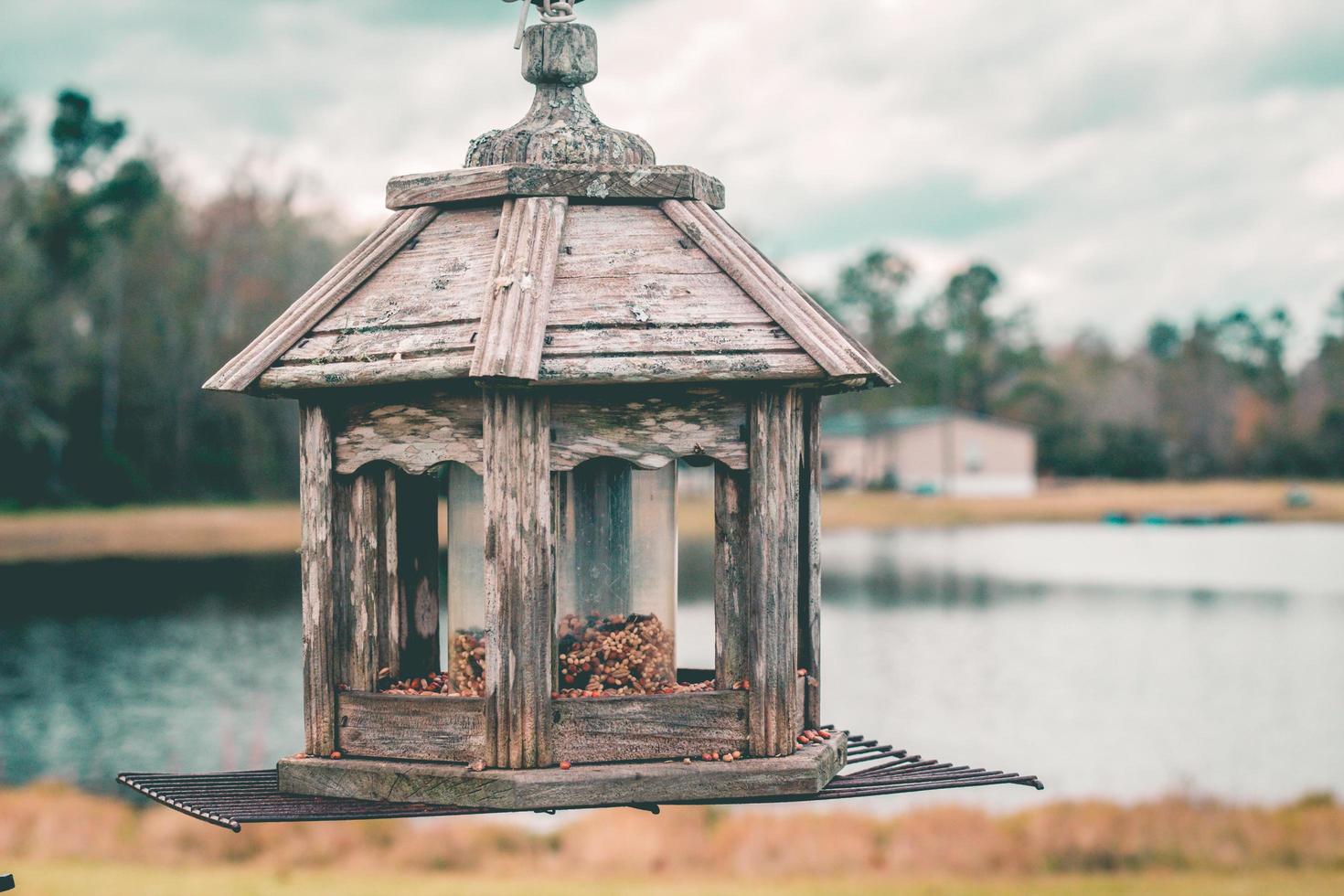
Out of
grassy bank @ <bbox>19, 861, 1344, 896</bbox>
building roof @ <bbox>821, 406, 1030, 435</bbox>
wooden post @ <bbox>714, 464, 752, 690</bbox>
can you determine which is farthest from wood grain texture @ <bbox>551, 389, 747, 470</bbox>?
building roof @ <bbox>821, 406, 1030, 435</bbox>

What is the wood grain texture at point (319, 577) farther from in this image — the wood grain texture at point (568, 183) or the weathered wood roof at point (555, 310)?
the wood grain texture at point (568, 183)

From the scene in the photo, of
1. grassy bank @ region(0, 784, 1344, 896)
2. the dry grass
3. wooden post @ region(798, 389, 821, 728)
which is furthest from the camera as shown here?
the dry grass

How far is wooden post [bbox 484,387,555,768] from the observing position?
3234 millimetres

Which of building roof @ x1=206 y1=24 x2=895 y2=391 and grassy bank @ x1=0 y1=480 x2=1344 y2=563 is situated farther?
grassy bank @ x1=0 y1=480 x2=1344 y2=563

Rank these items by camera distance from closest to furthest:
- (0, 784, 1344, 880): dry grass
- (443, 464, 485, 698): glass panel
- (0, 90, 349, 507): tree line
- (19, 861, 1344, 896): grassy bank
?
(443, 464, 485, 698): glass panel, (19, 861, 1344, 896): grassy bank, (0, 784, 1344, 880): dry grass, (0, 90, 349, 507): tree line

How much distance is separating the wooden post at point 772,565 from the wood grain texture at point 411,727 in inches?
25.9

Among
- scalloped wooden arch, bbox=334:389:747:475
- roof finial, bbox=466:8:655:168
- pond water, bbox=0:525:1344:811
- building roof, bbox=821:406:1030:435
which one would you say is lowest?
pond water, bbox=0:525:1344:811

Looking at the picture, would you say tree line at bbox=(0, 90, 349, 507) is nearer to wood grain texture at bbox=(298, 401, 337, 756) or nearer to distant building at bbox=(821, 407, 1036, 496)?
distant building at bbox=(821, 407, 1036, 496)

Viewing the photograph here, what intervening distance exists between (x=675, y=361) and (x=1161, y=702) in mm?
23927

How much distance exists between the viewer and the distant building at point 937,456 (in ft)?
238

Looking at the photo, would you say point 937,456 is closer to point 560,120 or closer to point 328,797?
point 560,120

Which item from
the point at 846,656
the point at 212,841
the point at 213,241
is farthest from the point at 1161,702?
the point at 213,241

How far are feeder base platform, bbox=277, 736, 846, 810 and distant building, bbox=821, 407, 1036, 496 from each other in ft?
227

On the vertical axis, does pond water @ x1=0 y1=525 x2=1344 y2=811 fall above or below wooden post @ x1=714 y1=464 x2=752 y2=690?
below
